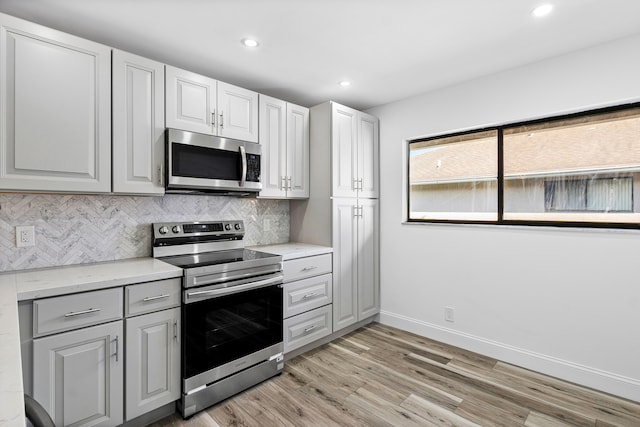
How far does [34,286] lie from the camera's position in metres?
1.61

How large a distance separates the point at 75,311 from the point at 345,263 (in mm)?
2156

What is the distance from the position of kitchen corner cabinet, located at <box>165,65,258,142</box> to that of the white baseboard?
245 centimetres

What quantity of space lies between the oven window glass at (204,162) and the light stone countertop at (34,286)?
686 millimetres

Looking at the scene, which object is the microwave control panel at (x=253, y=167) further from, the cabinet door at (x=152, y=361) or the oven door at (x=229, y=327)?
the cabinet door at (x=152, y=361)

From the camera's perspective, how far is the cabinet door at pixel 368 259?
3.39m

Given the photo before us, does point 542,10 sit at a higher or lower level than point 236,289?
higher

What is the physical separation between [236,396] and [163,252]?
3.87 ft

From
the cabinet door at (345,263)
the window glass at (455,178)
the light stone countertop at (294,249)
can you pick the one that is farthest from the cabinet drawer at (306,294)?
the window glass at (455,178)

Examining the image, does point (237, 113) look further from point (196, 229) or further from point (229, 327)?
point (229, 327)

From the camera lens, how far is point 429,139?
3.32 meters

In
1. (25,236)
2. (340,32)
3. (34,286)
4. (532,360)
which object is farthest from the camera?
(532,360)

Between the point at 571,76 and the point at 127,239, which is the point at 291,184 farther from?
the point at 571,76

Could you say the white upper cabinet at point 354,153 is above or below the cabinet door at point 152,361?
above

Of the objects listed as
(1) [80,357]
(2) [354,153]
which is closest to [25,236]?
(1) [80,357]
